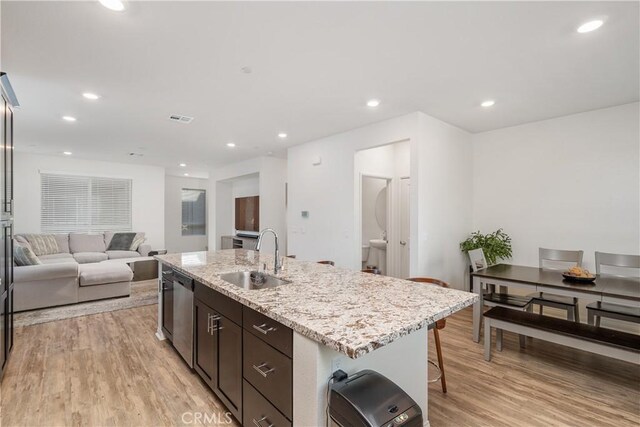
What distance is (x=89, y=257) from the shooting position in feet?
21.8

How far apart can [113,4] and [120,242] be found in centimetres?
691

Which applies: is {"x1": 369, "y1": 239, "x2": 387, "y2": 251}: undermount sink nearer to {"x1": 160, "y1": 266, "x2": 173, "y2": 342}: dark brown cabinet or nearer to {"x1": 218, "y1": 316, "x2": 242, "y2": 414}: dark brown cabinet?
{"x1": 160, "y1": 266, "x2": 173, "y2": 342}: dark brown cabinet

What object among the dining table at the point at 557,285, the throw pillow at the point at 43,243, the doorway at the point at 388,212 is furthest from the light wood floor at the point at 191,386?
the throw pillow at the point at 43,243

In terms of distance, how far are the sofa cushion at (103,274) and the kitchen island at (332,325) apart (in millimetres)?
3391

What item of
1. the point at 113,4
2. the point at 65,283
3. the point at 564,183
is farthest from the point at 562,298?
the point at 65,283

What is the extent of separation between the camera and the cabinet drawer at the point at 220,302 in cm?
183

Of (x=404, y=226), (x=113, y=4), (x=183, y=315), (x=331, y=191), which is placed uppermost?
(x=113, y=4)

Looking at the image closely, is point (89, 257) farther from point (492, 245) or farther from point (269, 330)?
point (492, 245)

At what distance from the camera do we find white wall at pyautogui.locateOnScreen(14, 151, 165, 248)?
6719 mm

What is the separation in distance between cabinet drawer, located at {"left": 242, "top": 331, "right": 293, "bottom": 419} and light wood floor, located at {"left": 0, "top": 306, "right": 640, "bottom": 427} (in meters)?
0.65

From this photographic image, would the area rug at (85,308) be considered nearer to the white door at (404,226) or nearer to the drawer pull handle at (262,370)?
the drawer pull handle at (262,370)

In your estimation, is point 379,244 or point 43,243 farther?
point 43,243

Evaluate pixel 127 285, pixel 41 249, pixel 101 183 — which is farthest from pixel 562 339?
pixel 101 183

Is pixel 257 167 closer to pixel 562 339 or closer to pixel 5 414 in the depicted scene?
pixel 5 414
